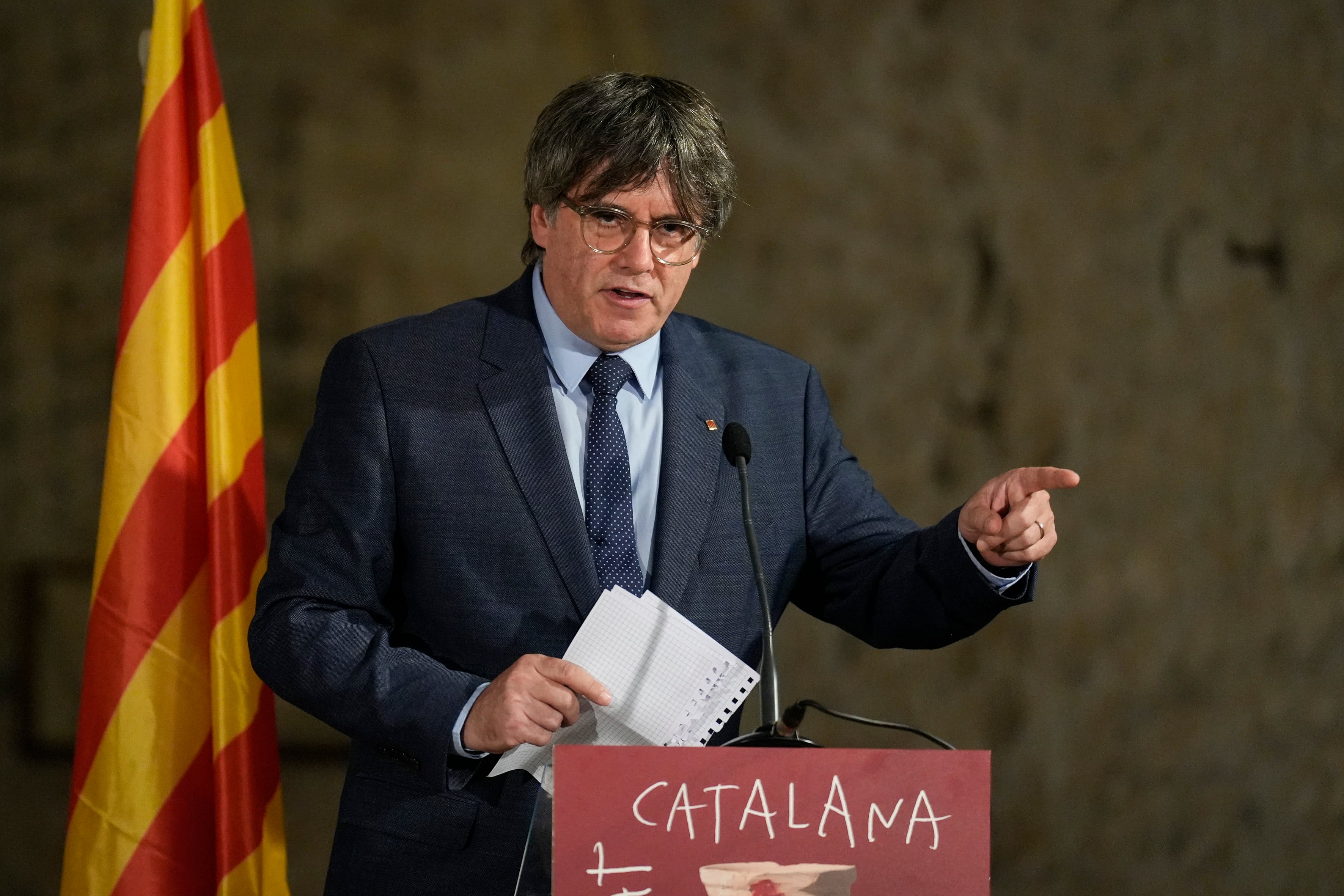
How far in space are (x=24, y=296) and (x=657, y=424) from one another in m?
1.88

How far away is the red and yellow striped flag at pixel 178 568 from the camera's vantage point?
180 cm

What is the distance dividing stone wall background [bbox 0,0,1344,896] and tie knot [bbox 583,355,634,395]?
51.8 inches

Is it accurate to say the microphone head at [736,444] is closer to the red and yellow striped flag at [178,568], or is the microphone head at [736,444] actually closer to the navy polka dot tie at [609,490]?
the navy polka dot tie at [609,490]

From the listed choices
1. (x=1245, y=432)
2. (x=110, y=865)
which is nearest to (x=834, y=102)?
(x=1245, y=432)

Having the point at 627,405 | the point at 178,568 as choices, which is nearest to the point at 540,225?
the point at 627,405

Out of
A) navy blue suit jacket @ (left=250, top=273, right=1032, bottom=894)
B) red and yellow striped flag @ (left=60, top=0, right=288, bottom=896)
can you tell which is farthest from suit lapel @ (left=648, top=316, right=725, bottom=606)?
red and yellow striped flag @ (left=60, top=0, right=288, bottom=896)

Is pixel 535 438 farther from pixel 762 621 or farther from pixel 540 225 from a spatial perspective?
pixel 762 621

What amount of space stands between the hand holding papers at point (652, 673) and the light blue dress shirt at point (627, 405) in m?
0.24

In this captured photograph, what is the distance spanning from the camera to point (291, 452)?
110 inches

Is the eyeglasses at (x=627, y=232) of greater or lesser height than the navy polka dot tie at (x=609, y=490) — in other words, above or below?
above

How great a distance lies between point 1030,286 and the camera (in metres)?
2.88

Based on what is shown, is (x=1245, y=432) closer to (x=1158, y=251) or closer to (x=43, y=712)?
(x=1158, y=251)

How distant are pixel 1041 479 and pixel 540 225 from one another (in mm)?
751

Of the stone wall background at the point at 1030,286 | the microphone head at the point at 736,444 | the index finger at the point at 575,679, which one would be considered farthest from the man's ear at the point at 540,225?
the stone wall background at the point at 1030,286
